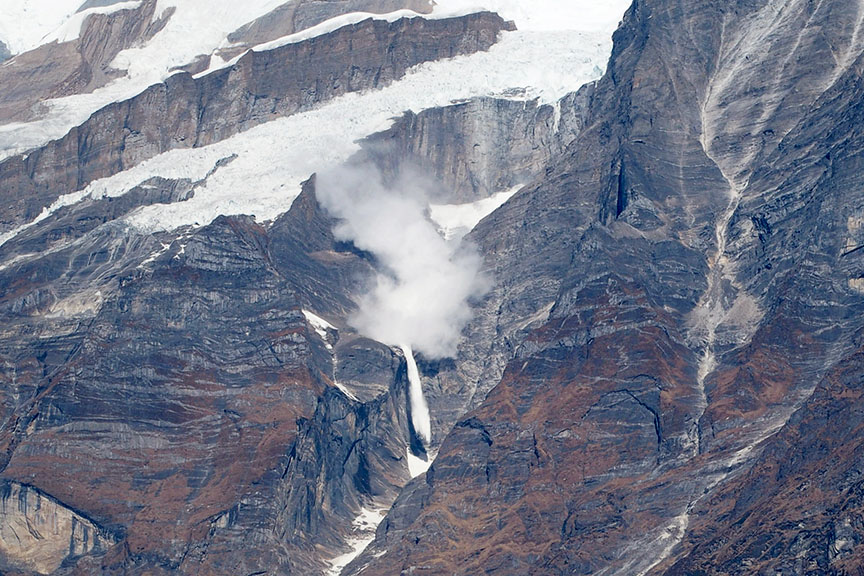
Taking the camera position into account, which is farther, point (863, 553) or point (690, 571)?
point (690, 571)

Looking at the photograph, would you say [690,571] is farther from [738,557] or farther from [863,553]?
[863,553]

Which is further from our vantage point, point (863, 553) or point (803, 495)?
point (803, 495)

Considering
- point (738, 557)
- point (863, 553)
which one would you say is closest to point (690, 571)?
point (738, 557)
